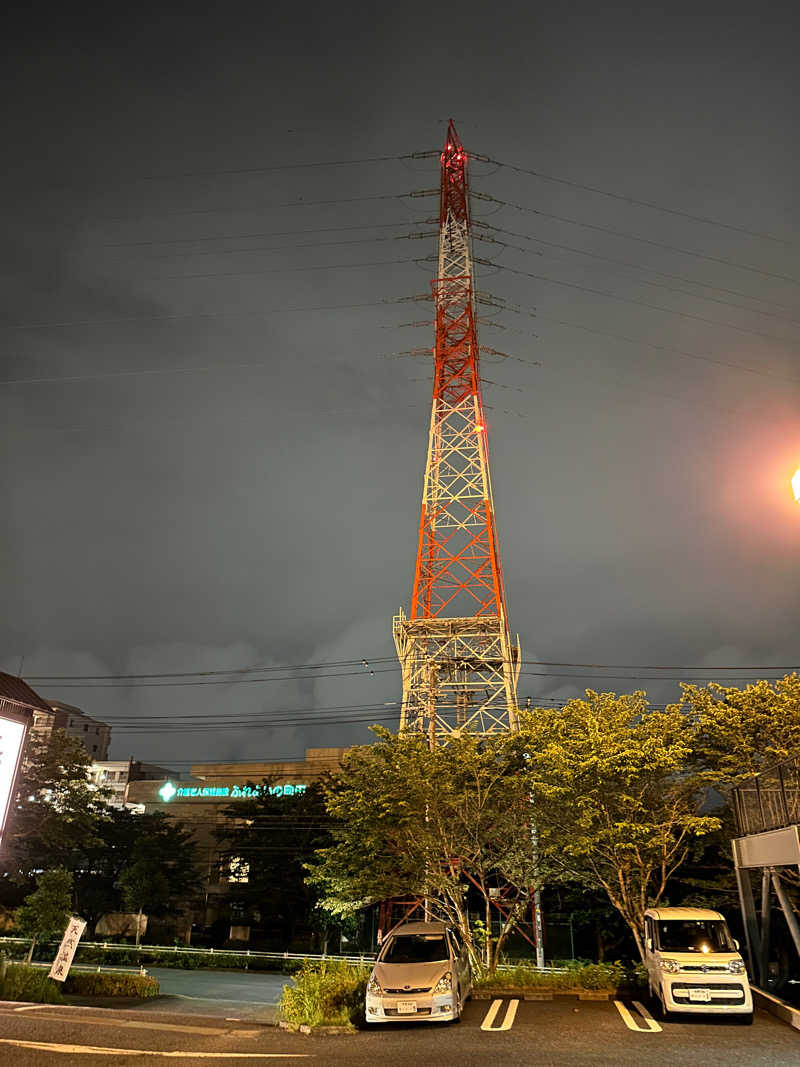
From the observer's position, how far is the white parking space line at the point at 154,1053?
428 inches

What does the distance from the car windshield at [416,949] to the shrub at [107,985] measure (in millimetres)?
10764

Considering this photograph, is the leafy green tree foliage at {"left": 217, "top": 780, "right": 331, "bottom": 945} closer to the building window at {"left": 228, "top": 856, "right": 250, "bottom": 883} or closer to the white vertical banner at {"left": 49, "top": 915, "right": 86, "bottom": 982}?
the building window at {"left": 228, "top": 856, "right": 250, "bottom": 883}

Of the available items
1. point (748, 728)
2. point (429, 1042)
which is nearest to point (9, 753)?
point (429, 1042)

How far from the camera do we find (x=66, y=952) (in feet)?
61.5

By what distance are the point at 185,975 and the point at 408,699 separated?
16.8 m

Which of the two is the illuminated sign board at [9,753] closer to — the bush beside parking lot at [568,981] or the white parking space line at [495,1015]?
the white parking space line at [495,1015]

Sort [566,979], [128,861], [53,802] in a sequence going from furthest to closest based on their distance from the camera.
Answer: [128,861] < [53,802] < [566,979]

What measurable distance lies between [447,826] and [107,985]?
35.0 feet

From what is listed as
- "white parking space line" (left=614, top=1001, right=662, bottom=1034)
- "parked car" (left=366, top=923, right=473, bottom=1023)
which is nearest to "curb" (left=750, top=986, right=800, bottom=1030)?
"white parking space line" (left=614, top=1001, right=662, bottom=1034)

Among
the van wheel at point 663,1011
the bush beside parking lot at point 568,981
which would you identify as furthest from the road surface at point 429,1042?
the bush beside parking lot at point 568,981

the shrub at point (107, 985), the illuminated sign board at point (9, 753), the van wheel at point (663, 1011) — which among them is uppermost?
the illuminated sign board at point (9, 753)

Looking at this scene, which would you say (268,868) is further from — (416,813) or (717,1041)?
(717,1041)

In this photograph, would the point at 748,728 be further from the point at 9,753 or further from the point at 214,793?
the point at 214,793

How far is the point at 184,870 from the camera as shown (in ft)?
153
